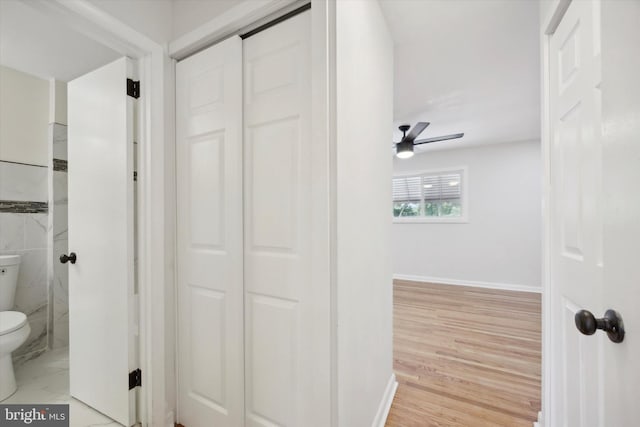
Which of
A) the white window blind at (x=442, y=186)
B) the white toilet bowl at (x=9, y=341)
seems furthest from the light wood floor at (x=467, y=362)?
the white toilet bowl at (x=9, y=341)

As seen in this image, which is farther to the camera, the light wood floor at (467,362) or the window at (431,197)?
the window at (431,197)

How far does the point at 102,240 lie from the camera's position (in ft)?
5.00

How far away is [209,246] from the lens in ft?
4.66

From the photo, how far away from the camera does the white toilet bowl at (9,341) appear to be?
5.23ft

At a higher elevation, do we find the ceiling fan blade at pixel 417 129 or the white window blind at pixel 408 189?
the ceiling fan blade at pixel 417 129

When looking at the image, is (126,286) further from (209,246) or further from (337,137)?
(337,137)

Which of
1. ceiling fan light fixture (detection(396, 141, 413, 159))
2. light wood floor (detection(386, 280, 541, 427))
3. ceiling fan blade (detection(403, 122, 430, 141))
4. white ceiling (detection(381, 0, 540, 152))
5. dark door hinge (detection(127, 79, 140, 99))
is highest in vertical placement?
white ceiling (detection(381, 0, 540, 152))

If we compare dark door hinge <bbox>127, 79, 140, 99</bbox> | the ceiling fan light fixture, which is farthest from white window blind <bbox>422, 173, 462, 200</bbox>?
dark door hinge <bbox>127, 79, 140, 99</bbox>

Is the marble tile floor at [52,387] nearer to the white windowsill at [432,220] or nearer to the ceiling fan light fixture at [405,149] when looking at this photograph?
the ceiling fan light fixture at [405,149]

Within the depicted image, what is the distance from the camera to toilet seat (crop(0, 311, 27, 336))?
1.60 metres

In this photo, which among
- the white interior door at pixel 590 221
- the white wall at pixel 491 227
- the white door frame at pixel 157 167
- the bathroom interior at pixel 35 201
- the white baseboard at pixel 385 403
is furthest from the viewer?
the white wall at pixel 491 227

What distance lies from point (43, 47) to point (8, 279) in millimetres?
1691

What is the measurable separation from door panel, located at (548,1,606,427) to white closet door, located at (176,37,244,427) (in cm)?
135

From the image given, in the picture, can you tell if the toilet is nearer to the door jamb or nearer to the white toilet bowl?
the white toilet bowl
